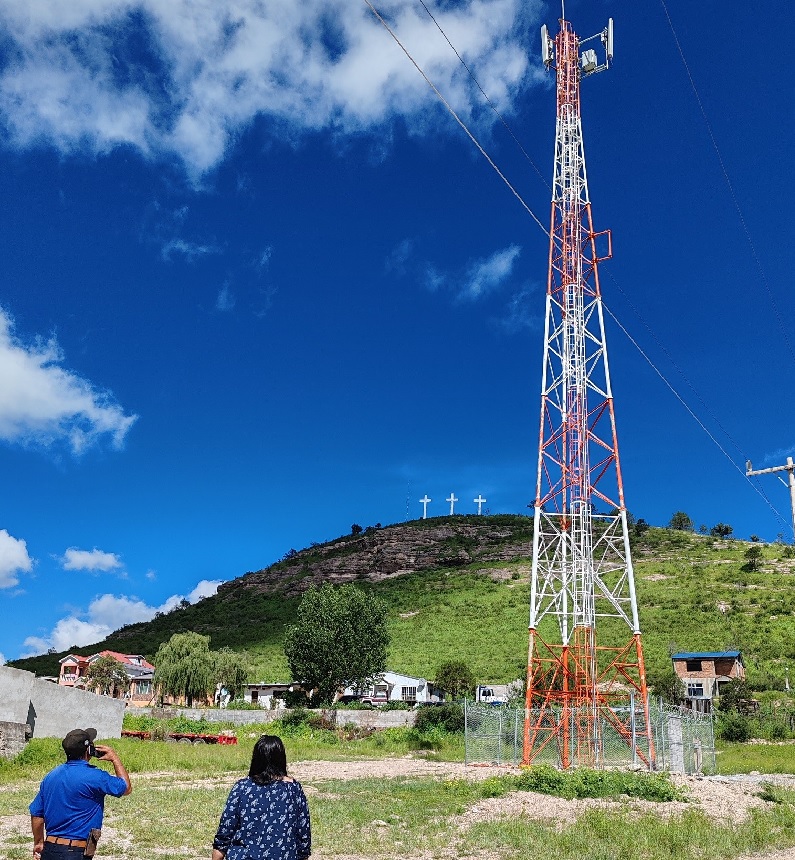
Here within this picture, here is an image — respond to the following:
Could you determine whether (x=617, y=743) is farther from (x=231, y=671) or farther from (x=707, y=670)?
(x=231, y=671)

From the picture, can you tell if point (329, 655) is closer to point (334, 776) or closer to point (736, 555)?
point (334, 776)

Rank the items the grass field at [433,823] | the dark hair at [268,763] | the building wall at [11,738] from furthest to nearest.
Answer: the building wall at [11,738], the grass field at [433,823], the dark hair at [268,763]

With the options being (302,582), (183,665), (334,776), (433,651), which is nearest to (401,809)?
(334,776)

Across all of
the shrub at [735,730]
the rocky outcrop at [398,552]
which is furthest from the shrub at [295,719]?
the rocky outcrop at [398,552]

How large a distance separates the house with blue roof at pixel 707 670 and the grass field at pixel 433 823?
34690mm

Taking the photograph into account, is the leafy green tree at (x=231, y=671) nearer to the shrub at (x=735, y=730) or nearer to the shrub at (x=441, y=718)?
the shrub at (x=441, y=718)

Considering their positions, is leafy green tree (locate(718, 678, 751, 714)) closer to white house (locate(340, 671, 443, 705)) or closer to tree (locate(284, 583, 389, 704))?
white house (locate(340, 671, 443, 705))

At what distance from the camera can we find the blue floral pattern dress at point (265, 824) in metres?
5.30

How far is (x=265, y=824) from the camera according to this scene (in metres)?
5.32

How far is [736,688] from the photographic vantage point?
4788 centimetres

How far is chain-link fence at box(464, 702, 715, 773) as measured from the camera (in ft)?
81.4

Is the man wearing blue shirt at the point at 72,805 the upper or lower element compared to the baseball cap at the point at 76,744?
lower

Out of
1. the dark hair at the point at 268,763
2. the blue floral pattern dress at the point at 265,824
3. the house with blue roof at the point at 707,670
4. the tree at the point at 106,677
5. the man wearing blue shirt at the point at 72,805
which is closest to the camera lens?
the blue floral pattern dress at the point at 265,824

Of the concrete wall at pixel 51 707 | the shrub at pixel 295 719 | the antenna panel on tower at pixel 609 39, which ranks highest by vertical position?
the antenna panel on tower at pixel 609 39
